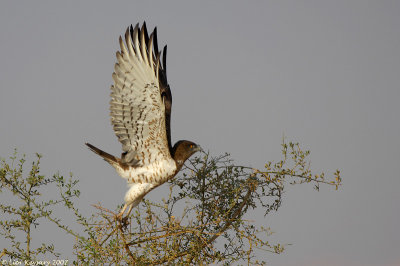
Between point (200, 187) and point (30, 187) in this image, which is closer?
point (200, 187)

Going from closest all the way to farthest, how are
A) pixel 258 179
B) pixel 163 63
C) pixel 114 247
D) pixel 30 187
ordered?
1. pixel 114 247
2. pixel 258 179
3. pixel 30 187
4. pixel 163 63

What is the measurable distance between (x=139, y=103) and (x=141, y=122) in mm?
230

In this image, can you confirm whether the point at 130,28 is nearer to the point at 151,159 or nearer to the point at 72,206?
the point at 151,159

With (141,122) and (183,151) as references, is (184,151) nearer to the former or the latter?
(183,151)

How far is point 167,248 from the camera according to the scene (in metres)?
5.13

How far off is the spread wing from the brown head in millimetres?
110

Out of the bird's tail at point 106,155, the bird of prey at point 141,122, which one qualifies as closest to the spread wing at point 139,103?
the bird of prey at point 141,122

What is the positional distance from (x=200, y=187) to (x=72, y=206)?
1.43 meters

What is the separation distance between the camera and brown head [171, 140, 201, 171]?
18.9 feet

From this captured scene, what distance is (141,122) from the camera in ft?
18.9

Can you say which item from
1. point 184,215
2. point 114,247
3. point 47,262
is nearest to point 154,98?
point 184,215

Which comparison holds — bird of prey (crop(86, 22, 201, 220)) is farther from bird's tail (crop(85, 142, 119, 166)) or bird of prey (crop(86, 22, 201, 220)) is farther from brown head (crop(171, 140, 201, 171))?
bird's tail (crop(85, 142, 119, 166))

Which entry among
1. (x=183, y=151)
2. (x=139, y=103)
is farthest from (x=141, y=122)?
(x=183, y=151)

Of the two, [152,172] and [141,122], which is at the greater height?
[141,122]
